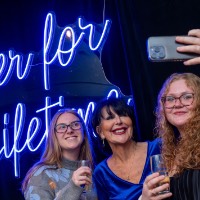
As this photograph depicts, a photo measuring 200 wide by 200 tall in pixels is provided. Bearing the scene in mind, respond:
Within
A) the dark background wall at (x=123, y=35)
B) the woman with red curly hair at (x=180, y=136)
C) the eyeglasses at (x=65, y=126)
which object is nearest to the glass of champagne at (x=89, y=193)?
the eyeglasses at (x=65, y=126)

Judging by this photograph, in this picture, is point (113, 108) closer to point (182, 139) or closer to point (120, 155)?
point (120, 155)

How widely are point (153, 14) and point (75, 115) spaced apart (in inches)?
46.4

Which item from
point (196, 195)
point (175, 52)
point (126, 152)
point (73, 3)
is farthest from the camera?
point (73, 3)

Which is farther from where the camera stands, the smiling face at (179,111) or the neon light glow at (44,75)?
the neon light glow at (44,75)

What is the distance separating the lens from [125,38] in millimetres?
Result: 3348

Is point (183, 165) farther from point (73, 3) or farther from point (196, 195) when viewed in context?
point (73, 3)

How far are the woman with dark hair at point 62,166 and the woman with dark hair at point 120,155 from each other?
0.15m

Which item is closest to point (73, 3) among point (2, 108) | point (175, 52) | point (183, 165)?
point (2, 108)

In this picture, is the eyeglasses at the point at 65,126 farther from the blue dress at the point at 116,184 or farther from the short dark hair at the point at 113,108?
the blue dress at the point at 116,184

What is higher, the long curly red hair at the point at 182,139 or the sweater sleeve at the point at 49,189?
the long curly red hair at the point at 182,139

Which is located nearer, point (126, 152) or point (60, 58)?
point (126, 152)

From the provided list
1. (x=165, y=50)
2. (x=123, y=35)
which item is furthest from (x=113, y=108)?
(x=165, y=50)

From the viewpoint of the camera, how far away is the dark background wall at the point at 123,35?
3330 mm

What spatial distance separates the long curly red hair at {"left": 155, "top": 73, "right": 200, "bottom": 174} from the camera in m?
1.93
